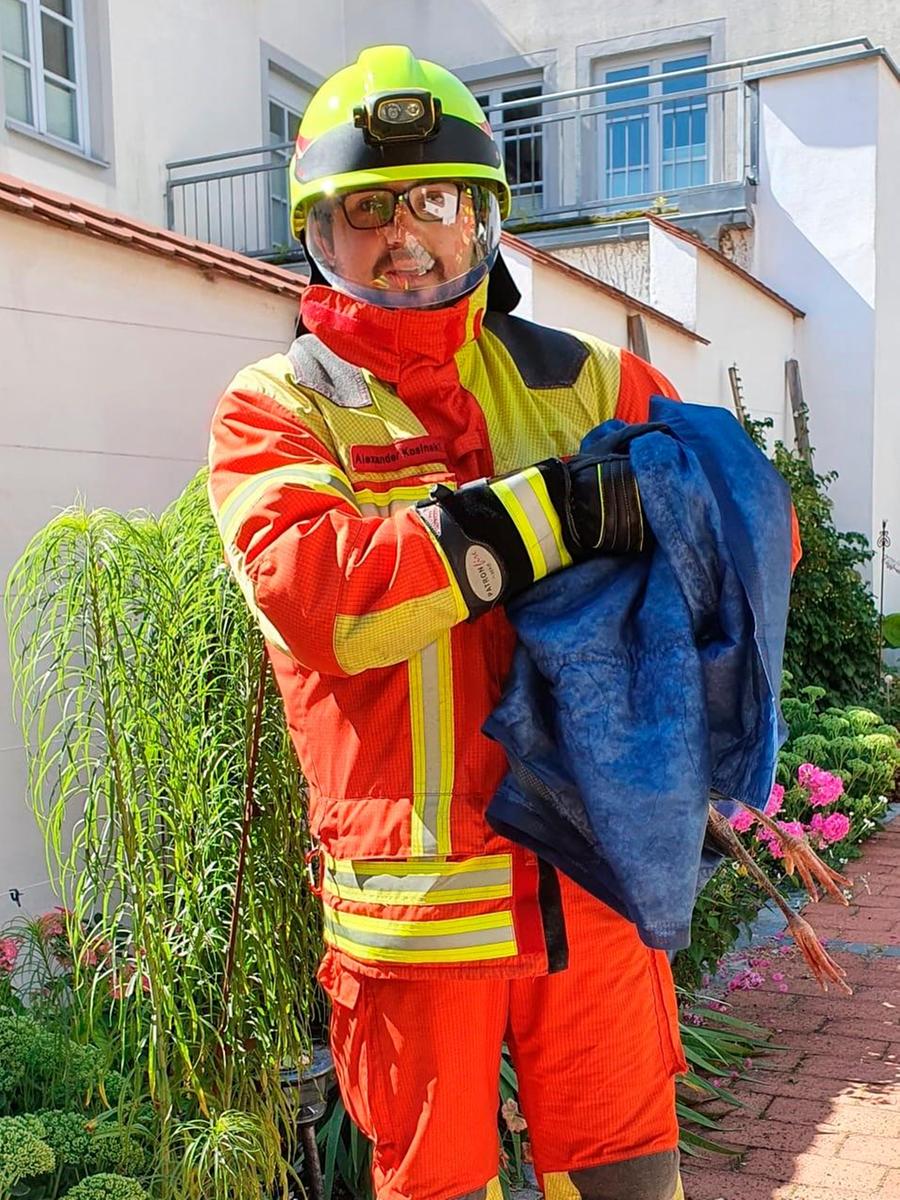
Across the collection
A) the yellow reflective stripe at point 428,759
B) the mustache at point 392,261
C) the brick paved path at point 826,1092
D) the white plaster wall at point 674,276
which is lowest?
the brick paved path at point 826,1092

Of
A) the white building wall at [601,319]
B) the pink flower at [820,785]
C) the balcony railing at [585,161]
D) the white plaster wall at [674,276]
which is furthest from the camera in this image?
the balcony railing at [585,161]

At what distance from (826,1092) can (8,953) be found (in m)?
2.24

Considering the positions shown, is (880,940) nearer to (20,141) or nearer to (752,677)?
(752,677)

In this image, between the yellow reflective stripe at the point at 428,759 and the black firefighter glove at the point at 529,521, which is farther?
the yellow reflective stripe at the point at 428,759

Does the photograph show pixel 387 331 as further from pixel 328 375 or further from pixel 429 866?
pixel 429 866

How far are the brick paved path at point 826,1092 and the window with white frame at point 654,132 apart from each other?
883cm

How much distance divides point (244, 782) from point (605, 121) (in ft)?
39.2

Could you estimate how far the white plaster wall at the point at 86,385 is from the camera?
10.9 feet

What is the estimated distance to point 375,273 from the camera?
6.77ft

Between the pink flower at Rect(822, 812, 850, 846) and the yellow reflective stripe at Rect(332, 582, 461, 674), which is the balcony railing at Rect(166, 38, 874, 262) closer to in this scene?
the pink flower at Rect(822, 812, 850, 846)

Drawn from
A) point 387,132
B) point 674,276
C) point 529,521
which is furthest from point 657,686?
point 674,276

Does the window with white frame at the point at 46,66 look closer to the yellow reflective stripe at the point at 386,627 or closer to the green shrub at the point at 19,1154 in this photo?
the green shrub at the point at 19,1154

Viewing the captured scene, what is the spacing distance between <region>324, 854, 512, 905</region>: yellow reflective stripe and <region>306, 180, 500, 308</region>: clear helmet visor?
83cm

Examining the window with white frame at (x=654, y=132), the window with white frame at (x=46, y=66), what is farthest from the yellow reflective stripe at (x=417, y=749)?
the window with white frame at (x=654, y=132)
